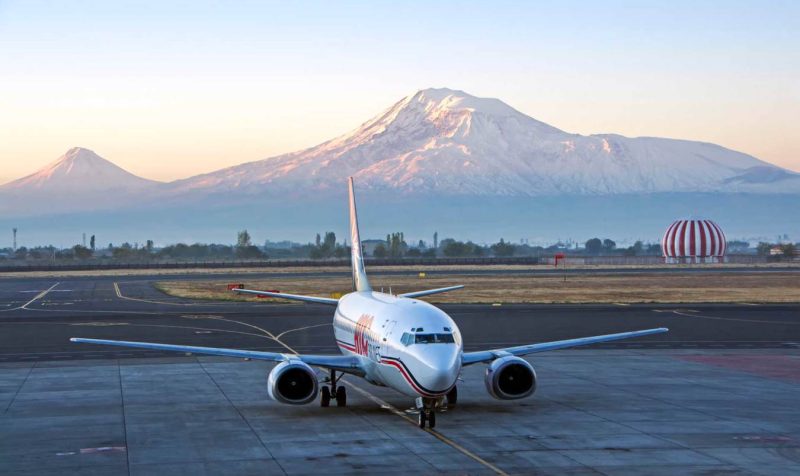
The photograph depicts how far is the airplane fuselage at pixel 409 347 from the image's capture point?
103ft

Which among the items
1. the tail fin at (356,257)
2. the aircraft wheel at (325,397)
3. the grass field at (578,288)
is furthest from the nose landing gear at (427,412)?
the grass field at (578,288)

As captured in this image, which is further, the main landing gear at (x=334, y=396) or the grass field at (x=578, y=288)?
the grass field at (x=578, y=288)

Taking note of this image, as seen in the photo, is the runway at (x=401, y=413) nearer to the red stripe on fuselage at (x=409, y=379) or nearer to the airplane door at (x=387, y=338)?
the red stripe on fuselage at (x=409, y=379)

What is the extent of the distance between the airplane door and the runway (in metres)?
2.29

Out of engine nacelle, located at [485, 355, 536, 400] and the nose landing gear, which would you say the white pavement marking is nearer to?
engine nacelle, located at [485, 355, 536, 400]

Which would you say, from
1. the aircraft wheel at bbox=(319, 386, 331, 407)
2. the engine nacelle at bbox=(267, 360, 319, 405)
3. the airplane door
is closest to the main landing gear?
the aircraft wheel at bbox=(319, 386, 331, 407)

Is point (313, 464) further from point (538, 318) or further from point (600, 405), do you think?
point (538, 318)

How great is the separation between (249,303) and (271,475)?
67.4 metres

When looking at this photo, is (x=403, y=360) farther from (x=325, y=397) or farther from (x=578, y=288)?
(x=578, y=288)

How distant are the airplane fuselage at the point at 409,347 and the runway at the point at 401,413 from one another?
1520mm

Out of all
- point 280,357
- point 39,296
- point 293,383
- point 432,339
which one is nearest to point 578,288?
point 39,296

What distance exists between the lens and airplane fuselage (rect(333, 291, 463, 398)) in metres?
31.3

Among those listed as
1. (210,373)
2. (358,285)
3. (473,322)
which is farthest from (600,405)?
(473,322)

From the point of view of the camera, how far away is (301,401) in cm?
3422
